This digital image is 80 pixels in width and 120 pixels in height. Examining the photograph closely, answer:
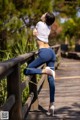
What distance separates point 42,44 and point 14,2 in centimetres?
684

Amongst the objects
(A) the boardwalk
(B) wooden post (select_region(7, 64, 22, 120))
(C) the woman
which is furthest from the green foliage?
(B) wooden post (select_region(7, 64, 22, 120))

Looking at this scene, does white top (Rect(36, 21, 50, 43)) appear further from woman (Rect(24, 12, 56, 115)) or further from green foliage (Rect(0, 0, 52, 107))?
green foliage (Rect(0, 0, 52, 107))

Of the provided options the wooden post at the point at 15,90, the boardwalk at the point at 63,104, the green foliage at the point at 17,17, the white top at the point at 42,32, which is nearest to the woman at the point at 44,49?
the white top at the point at 42,32

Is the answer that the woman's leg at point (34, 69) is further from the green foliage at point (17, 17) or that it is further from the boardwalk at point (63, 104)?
the green foliage at point (17, 17)

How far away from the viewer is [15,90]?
4.61 metres

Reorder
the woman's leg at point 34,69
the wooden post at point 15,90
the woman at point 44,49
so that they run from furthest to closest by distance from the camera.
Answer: the woman at point 44,49, the woman's leg at point 34,69, the wooden post at point 15,90

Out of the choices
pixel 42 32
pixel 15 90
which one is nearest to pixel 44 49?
pixel 42 32

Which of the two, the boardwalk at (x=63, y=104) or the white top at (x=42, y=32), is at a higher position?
the white top at (x=42, y=32)

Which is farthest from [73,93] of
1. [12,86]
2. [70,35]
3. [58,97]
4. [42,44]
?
[70,35]

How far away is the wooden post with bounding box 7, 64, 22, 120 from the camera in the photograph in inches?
178

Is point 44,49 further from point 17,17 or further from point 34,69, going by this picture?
point 17,17

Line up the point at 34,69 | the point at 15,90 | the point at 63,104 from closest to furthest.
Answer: the point at 15,90 < the point at 34,69 < the point at 63,104

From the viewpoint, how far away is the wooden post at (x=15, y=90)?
14.8ft

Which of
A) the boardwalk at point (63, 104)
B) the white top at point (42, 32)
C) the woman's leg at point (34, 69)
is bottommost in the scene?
the boardwalk at point (63, 104)
